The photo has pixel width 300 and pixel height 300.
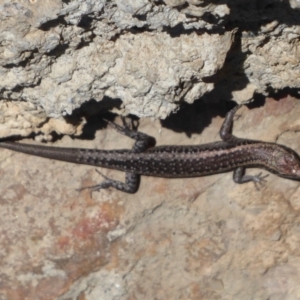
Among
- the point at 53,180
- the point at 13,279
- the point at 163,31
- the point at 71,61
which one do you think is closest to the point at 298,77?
the point at 163,31

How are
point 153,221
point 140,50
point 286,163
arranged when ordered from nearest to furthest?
point 140,50 < point 286,163 < point 153,221

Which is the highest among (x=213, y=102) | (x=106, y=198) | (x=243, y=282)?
(x=213, y=102)

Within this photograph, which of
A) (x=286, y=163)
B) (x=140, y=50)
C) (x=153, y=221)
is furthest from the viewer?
(x=153, y=221)

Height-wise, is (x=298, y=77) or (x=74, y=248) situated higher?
(x=298, y=77)

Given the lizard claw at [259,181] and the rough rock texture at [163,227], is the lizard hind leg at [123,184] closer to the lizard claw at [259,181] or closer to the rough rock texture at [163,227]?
the rough rock texture at [163,227]

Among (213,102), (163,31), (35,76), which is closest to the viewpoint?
(163,31)

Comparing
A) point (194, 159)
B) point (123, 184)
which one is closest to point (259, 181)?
point (194, 159)

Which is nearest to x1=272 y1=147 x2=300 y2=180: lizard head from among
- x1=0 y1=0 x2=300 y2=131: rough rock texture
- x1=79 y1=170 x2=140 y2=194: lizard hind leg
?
x1=0 y1=0 x2=300 y2=131: rough rock texture

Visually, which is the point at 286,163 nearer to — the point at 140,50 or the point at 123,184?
the point at 123,184

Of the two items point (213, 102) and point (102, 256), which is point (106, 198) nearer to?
point (102, 256)
